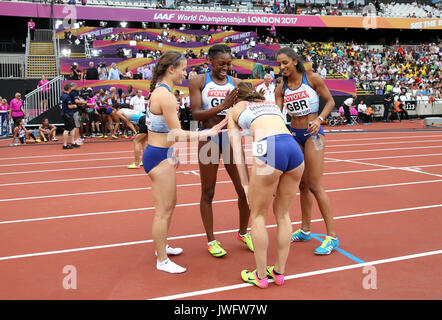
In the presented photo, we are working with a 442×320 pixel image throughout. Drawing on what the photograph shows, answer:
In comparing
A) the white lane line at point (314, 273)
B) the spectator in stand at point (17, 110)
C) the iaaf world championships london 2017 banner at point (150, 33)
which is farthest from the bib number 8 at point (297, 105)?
the iaaf world championships london 2017 banner at point (150, 33)

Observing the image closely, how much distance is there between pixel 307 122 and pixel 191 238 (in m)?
2.11

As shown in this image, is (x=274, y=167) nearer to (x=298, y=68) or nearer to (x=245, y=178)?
(x=245, y=178)

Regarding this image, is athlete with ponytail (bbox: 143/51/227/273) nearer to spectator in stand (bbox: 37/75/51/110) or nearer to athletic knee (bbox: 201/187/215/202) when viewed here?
athletic knee (bbox: 201/187/215/202)

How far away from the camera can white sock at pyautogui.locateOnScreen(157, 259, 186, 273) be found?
427 centimetres

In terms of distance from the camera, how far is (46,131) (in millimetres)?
16328

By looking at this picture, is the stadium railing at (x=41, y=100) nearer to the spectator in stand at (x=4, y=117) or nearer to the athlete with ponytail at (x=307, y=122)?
the spectator in stand at (x=4, y=117)

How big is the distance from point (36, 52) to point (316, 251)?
75.8 feet

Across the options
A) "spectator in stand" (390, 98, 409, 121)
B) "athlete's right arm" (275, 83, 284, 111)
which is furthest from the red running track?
"spectator in stand" (390, 98, 409, 121)

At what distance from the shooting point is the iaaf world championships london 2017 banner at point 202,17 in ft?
94.8

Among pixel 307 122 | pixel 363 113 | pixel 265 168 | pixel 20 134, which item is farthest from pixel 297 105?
pixel 363 113

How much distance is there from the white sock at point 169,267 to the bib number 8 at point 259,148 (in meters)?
1.45

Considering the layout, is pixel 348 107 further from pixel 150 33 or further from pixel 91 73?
pixel 150 33

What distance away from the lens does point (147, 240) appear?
17.5 feet

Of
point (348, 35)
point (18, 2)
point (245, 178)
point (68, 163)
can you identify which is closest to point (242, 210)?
point (245, 178)
